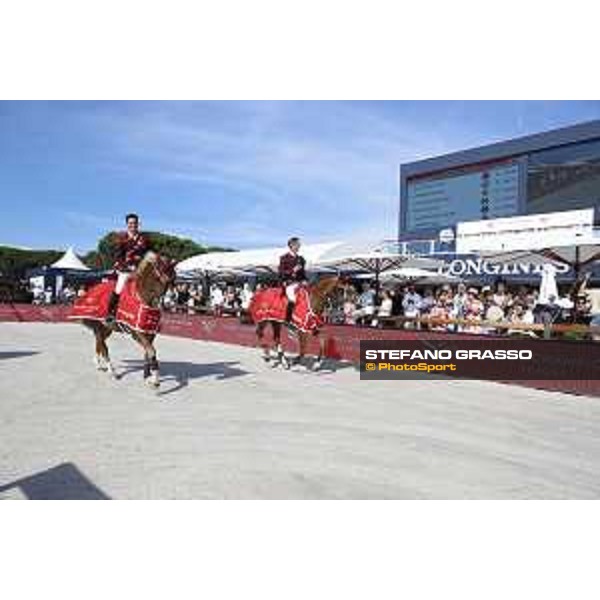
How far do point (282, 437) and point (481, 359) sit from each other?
6141 mm

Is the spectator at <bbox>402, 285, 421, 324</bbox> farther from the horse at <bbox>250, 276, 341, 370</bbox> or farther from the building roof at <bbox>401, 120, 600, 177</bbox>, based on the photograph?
the building roof at <bbox>401, 120, 600, 177</bbox>

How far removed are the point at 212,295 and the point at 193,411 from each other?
12075 millimetres

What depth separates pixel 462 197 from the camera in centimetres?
3147

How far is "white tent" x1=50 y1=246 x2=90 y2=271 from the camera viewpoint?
18259 millimetres

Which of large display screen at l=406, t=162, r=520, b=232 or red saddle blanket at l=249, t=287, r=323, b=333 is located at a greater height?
large display screen at l=406, t=162, r=520, b=232

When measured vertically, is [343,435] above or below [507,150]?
below

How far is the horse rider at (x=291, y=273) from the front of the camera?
1250cm

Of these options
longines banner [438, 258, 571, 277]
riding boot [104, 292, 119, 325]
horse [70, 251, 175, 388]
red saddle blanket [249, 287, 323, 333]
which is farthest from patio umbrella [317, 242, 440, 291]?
longines banner [438, 258, 571, 277]

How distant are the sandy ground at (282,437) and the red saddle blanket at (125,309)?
2.62ft

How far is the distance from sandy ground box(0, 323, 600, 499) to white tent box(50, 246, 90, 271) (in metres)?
7.20

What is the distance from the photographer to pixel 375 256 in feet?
54.5
